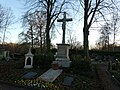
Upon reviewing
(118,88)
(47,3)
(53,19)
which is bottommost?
(118,88)

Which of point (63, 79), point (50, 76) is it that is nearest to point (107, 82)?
point (63, 79)

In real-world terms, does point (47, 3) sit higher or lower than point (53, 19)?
higher

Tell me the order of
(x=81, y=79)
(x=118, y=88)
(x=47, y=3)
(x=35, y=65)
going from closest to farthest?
(x=118, y=88) < (x=81, y=79) < (x=35, y=65) < (x=47, y=3)

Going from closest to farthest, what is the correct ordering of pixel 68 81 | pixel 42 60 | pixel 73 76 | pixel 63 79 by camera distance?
pixel 68 81 → pixel 63 79 → pixel 73 76 → pixel 42 60

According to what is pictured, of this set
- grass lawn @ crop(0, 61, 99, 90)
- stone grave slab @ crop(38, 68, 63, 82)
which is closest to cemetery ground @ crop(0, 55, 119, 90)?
grass lawn @ crop(0, 61, 99, 90)

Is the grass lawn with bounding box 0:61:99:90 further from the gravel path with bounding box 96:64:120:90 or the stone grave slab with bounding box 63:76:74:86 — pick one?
the gravel path with bounding box 96:64:120:90

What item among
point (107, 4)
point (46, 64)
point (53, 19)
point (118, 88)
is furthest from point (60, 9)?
point (118, 88)

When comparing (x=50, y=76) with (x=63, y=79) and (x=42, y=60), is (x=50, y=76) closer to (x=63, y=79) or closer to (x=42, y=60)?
(x=63, y=79)

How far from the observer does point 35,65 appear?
20.0 meters

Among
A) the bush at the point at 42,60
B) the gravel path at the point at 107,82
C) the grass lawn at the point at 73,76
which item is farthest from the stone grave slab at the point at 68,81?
the bush at the point at 42,60

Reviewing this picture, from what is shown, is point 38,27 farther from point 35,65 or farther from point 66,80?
point 66,80

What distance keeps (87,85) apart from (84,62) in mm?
4598

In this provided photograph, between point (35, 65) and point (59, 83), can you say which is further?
point (35, 65)

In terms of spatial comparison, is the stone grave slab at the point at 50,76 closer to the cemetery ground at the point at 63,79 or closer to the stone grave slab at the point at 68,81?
the cemetery ground at the point at 63,79
